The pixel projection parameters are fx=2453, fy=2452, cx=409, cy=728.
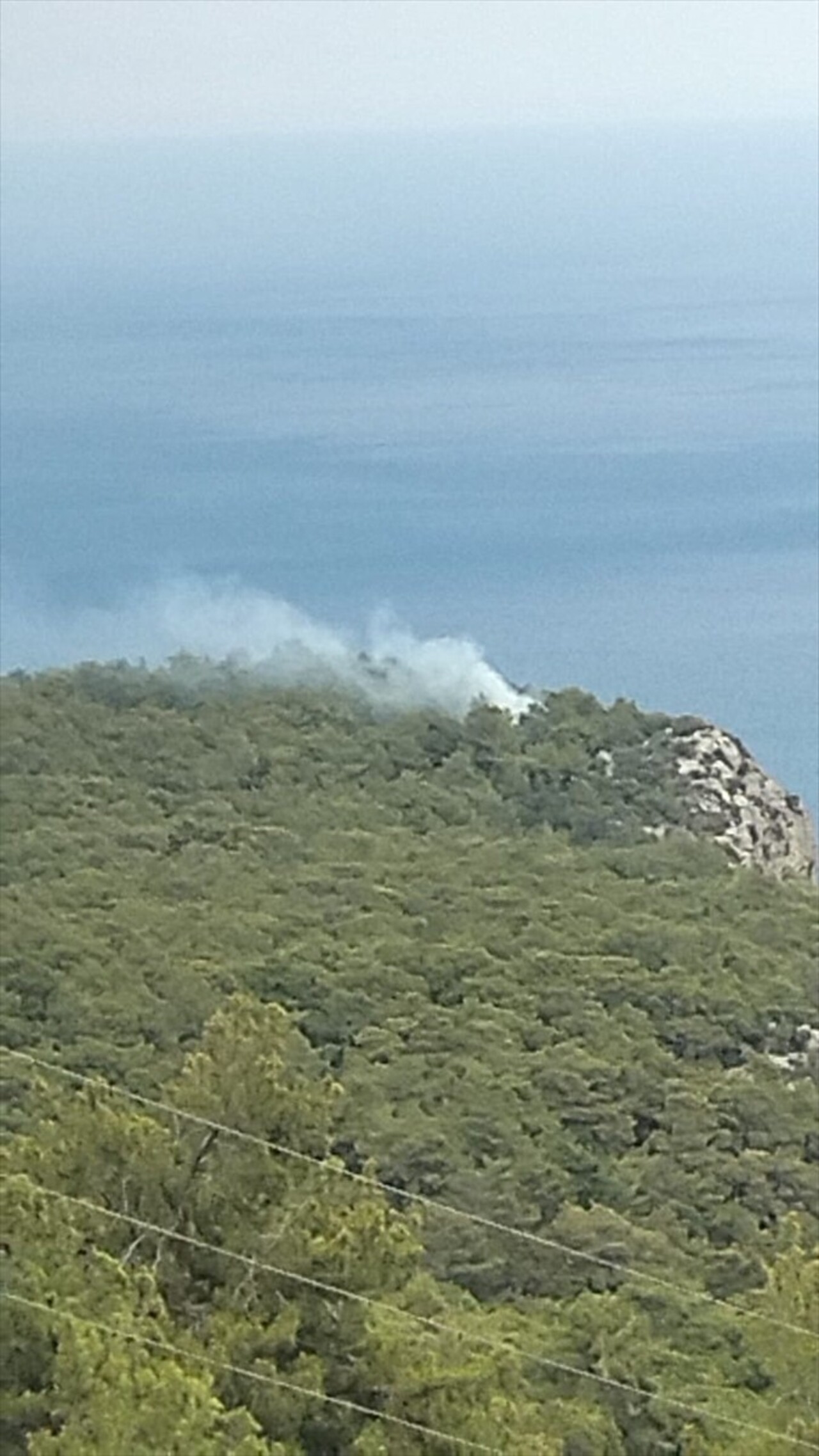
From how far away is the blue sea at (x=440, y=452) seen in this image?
27.4m

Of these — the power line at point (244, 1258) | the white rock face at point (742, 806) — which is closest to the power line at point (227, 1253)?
the power line at point (244, 1258)

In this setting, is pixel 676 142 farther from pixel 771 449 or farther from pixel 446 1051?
pixel 446 1051

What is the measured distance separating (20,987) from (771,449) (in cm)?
3186

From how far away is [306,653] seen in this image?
15.3m

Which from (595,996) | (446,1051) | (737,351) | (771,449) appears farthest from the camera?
(737,351)

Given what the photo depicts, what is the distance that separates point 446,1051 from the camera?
870cm

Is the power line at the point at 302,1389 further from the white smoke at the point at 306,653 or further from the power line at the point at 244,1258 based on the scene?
the white smoke at the point at 306,653

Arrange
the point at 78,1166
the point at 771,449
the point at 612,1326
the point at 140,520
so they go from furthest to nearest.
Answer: the point at 771,449 < the point at 140,520 < the point at 612,1326 < the point at 78,1166

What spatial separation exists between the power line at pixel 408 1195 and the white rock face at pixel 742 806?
5722 millimetres

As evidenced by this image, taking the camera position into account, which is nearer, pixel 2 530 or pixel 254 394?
pixel 2 530

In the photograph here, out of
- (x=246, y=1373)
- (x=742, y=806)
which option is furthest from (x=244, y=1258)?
(x=742, y=806)

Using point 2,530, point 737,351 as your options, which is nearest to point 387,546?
point 2,530

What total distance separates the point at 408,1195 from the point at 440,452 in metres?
31.1

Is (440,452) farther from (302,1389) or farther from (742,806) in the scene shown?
(302,1389)
